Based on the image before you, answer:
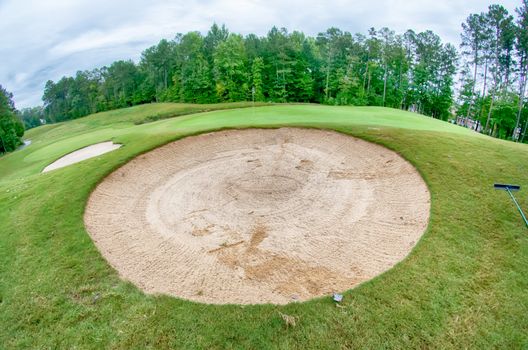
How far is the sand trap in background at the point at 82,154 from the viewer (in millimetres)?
14953

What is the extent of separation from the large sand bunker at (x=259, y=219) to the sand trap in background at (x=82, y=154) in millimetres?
5309

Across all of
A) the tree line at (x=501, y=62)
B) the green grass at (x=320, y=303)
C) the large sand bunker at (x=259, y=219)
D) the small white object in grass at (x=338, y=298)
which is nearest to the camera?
the green grass at (x=320, y=303)

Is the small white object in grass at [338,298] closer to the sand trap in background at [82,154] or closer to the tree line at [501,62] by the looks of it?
the sand trap in background at [82,154]

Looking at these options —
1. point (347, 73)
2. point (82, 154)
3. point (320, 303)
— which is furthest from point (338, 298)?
point (347, 73)

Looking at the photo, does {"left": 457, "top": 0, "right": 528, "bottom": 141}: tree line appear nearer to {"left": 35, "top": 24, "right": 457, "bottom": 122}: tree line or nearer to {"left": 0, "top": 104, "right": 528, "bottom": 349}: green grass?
{"left": 35, "top": 24, "right": 457, "bottom": 122}: tree line

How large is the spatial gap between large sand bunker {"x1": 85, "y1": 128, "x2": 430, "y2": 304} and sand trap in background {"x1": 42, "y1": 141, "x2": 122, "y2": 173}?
5.31 metres

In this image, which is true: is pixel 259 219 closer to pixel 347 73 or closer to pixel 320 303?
pixel 320 303

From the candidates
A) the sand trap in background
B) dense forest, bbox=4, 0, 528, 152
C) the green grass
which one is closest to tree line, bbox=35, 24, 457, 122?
dense forest, bbox=4, 0, 528, 152

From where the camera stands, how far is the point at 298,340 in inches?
174

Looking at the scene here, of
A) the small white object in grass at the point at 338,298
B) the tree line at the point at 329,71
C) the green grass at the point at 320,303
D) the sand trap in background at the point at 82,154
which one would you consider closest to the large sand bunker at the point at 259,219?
the small white object in grass at the point at 338,298

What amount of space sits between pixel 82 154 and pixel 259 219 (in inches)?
525

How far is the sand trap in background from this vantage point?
1495 centimetres

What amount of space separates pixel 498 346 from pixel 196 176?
8.65m

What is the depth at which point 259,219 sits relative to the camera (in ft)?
Result: 24.8
